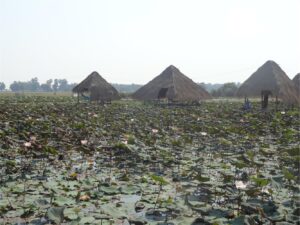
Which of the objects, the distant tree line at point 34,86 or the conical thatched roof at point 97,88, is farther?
the distant tree line at point 34,86

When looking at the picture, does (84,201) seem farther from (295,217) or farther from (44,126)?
(44,126)

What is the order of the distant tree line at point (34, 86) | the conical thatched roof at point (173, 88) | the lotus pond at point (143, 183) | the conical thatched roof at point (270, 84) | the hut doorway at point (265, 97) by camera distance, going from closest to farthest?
the lotus pond at point (143, 183), the conical thatched roof at point (270, 84), the hut doorway at point (265, 97), the conical thatched roof at point (173, 88), the distant tree line at point (34, 86)

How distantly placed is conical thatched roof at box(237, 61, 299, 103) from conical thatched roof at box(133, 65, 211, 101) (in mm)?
2403

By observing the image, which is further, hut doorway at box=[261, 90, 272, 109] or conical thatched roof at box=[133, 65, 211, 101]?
conical thatched roof at box=[133, 65, 211, 101]

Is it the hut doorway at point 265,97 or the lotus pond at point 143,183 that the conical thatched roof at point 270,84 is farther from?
the lotus pond at point 143,183

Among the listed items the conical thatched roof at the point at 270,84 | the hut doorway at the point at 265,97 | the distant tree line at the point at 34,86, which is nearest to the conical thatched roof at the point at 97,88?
the conical thatched roof at the point at 270,84

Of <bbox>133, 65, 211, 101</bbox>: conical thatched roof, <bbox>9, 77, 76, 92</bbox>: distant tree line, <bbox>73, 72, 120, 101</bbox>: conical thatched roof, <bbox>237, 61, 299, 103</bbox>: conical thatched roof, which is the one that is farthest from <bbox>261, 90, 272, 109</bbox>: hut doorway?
<bbox>9, 77, 76, 92</bbox>: distant tree line

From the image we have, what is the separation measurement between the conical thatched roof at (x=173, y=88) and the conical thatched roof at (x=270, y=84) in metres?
2.40

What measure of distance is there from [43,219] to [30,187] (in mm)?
966

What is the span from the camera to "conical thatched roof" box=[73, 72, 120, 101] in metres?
23.6

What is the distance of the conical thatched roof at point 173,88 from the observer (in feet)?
67.5

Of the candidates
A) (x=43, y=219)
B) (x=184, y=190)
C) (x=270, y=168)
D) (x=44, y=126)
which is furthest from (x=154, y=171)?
(x=44, y=126)

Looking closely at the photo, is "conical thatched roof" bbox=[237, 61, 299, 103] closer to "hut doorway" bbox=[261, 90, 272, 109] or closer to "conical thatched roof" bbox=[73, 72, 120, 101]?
"hut doorway" bbox=[261, 90, 272, 109]

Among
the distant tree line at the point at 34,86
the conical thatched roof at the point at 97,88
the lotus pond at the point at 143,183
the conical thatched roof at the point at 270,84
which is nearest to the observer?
the lotus pond at the point at 143,183
